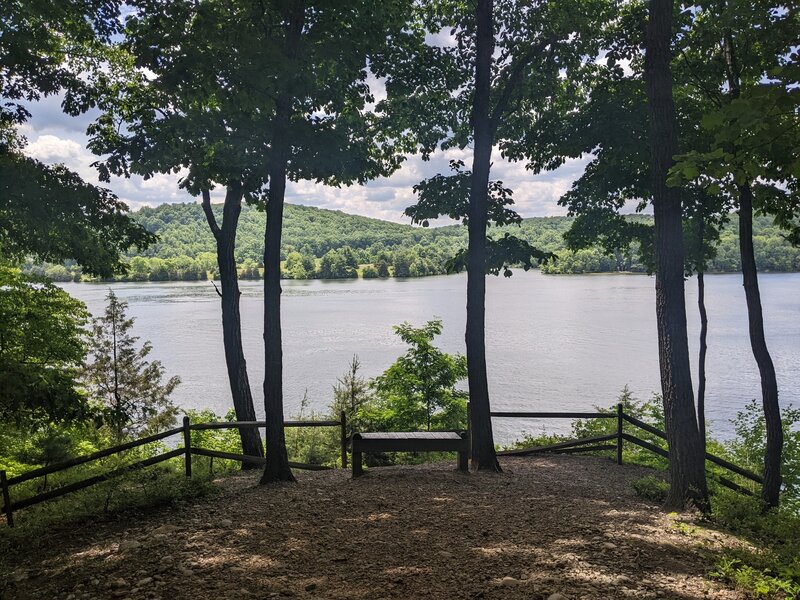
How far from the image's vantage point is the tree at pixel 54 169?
23.9ft

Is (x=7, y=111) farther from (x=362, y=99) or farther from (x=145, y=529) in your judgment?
(x=145, y=529)

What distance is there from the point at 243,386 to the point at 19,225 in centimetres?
450

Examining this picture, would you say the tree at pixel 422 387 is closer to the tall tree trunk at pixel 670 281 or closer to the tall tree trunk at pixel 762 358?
the tall tree trunk at pixel 762 358

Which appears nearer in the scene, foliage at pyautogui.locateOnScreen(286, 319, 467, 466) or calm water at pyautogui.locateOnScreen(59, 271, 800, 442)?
foliage at pyautogui.locateOnScreen(286, 319, 467, 466)

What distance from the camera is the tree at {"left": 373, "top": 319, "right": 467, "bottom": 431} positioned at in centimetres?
1430

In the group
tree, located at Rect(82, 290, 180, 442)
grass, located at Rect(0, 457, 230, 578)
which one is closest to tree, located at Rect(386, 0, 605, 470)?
grass, located at Rect(0, 457, 230, 578)

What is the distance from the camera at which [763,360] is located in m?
7.57

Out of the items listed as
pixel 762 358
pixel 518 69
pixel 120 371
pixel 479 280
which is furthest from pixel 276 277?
pixel 120 371

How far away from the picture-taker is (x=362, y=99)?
9.83 meters

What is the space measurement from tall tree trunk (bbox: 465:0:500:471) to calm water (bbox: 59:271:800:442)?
13.6m

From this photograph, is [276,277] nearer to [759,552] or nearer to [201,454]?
[201,454]

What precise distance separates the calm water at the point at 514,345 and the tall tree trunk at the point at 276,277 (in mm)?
15501

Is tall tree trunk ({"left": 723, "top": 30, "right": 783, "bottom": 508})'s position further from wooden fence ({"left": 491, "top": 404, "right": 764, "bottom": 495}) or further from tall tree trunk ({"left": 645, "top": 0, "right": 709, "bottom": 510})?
tall tree trunk ({"left": 645, "top": 0, "right": 709, "bottom": 510})

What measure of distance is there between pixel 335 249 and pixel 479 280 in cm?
8661
